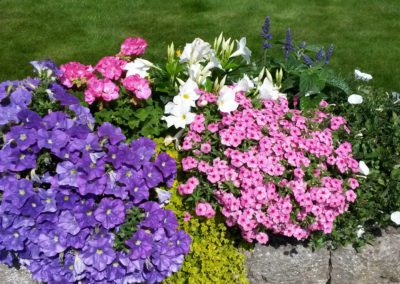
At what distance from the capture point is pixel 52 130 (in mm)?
2672

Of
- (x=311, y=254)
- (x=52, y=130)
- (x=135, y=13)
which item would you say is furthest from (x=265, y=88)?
(x=135, y=13)

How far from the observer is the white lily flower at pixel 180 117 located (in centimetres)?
305

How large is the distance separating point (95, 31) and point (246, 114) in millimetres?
3871

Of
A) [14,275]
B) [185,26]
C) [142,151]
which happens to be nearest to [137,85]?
[142,151]

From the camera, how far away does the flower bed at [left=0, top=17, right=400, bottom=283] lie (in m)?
2.62

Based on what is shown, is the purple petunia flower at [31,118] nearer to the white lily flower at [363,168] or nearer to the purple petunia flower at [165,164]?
the purple petunia flower at [165,164]

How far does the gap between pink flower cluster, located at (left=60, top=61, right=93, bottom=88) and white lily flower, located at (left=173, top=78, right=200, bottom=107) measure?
595 mm

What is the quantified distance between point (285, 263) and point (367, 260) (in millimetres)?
504

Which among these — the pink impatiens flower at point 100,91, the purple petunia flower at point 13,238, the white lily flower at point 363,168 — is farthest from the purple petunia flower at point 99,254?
the white lily flower at point 363,168

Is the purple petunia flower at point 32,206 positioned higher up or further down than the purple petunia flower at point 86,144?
further down

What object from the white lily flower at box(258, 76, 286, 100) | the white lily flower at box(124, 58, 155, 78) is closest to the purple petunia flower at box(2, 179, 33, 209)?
the white lily flower at box(124, 58, 155, 78)

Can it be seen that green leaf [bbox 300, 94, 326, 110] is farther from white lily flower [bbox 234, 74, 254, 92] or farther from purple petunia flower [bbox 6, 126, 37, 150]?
purple petunia flower [bbox 6, 126, 37, 150]

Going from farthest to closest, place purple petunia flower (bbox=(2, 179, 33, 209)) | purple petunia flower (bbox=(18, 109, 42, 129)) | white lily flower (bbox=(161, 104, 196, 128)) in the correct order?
white lily flower (bbox=(161, 104, 196, 128)) < purple petunia flower (bbox=(18, 109, 42, 129)) < purple petunia flower (bbox=(2, 179, 33, 209))

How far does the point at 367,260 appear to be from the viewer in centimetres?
304
